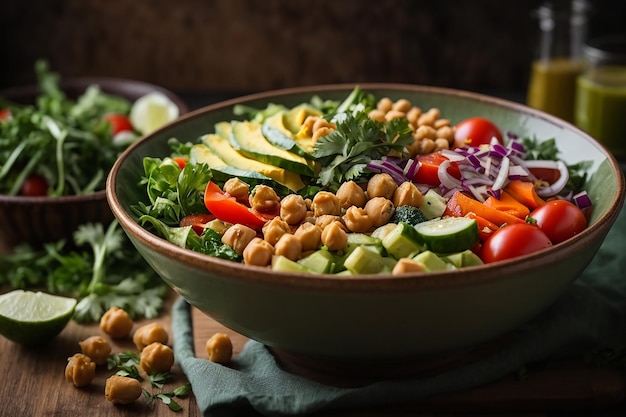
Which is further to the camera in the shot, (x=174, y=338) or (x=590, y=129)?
(x=590, y=129)

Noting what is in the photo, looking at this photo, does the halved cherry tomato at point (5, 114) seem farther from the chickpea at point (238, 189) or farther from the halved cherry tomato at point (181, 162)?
the chickpea at point (238, 189)

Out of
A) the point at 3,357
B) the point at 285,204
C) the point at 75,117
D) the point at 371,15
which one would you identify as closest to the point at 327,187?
the point at 285,204

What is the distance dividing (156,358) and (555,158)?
1.64 m

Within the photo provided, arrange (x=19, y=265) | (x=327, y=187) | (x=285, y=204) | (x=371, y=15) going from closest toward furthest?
1. (x=285, y=204)
2. (x=327, y=187)
3. (x=19, y=265)
4. (x=371, y=15)

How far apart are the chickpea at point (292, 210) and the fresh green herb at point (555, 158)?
3.34 feet

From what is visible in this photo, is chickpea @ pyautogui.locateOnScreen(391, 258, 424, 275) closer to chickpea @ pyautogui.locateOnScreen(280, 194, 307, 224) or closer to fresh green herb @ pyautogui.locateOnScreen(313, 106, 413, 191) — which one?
chickpea @ pyautogui.locateOnScreen(280, 194, 307, 224)

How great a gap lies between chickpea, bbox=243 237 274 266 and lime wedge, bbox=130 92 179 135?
2.03 meters

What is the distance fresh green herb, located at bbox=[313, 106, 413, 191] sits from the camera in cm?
288

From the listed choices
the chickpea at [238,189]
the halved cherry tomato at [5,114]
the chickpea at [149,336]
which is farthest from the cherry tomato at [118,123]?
the chickpea at [238,189]

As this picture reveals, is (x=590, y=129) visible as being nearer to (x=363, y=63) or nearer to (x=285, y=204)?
(x=363, y=63)

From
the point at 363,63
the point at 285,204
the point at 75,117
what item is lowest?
the point at 363,63

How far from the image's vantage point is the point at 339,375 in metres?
2.67

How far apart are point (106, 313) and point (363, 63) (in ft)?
10.7

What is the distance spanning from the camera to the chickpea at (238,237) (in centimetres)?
255
